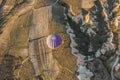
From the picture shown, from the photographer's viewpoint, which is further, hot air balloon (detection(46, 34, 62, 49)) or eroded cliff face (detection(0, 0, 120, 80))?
hot air balloon (detection(46, 34, 62, 49))

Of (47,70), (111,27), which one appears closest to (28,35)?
(47,70)

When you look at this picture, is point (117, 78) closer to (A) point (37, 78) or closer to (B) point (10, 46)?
(A) point (37, 78)

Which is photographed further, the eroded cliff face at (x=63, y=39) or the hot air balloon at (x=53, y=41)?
the hot air balloon at (x=53, y=41)
